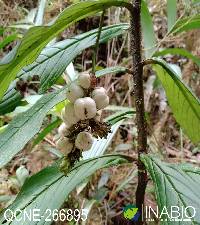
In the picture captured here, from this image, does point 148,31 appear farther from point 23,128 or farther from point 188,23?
point 23,128

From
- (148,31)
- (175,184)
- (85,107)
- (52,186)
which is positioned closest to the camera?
(85,107)

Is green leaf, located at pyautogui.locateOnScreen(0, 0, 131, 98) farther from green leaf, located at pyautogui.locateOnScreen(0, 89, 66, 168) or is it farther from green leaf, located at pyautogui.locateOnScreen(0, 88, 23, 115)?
green leaf, located at pyautogui.locateOnScreen(0, 88, 23, 115)

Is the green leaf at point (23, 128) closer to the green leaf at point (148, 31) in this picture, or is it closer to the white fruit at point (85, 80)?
the white fruit at point (85, 80)

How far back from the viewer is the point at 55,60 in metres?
0.95

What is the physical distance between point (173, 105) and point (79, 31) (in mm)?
1844

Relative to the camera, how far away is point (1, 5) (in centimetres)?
262

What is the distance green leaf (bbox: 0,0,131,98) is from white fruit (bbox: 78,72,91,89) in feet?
0.30

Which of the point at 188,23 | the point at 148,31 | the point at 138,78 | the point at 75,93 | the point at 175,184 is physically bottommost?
the point at 175,184

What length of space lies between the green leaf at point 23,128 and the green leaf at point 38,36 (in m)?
0.09

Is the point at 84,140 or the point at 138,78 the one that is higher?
the point at 138,78

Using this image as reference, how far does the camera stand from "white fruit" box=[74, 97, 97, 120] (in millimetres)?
710

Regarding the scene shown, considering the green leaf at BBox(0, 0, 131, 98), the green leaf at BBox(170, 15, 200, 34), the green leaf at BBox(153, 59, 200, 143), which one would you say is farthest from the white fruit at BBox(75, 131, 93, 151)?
the green leaf at BBox(170, 15, 200, 34)

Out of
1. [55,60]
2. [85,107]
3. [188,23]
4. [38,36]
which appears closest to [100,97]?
[85,107]

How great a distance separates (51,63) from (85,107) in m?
0.28
